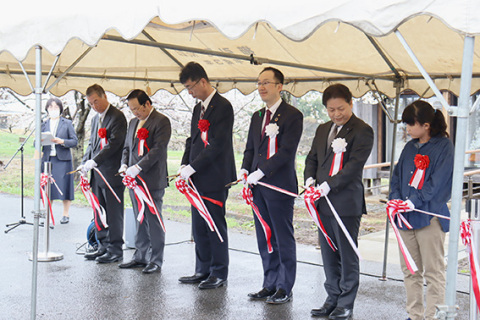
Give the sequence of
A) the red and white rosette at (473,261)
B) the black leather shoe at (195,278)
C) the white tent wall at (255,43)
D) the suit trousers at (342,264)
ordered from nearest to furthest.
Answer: the white tent wall at (255,43) → the red and white rosette at (473,261) → the suit trousers at (342,264) → the black leather shoe at (195,278)

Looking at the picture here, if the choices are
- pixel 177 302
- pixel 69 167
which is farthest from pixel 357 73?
pixel 69 167

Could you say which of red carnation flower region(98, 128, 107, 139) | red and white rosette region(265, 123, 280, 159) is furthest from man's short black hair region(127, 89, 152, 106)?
red and white rosette region(265, 123, 280, 159)

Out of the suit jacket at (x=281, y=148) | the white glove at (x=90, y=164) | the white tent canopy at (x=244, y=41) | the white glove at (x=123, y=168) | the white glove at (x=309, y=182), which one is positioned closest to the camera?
the white tent canopy at (x=244, y=41)

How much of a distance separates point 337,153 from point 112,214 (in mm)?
2959

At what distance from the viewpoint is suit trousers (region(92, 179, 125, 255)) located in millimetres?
6301

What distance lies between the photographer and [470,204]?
10.7ft

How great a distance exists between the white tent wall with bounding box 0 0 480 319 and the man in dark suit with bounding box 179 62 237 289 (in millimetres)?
334

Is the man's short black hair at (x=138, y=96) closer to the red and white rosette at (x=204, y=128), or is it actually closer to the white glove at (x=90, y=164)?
the white glove at (x=90, y=164)

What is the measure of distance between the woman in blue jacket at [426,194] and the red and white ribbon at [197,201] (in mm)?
1750

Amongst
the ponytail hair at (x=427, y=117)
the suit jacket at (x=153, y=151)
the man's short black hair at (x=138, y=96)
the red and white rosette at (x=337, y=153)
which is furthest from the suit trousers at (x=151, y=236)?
the ponytail hair at (x=427, y=117)

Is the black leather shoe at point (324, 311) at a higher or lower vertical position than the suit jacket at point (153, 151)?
lower

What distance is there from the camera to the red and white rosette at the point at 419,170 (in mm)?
3852

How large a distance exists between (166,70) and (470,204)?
4.34 m

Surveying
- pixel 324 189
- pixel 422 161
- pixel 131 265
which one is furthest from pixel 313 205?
pixel 131 265
